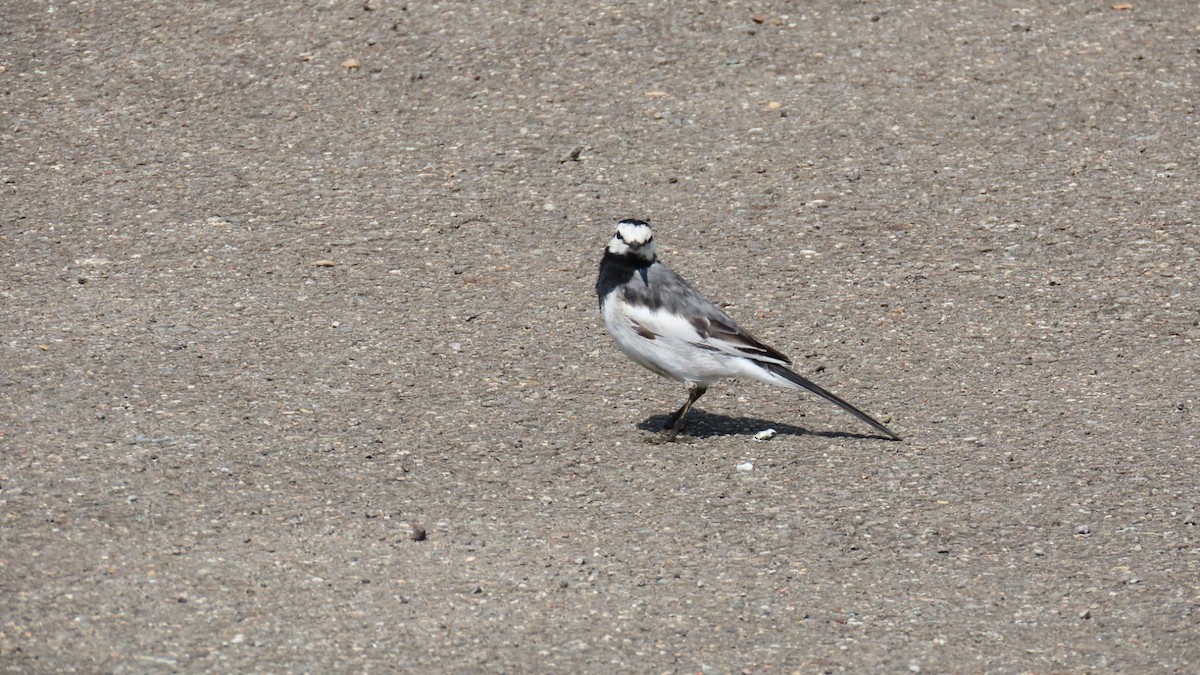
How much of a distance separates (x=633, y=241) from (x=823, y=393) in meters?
1.23

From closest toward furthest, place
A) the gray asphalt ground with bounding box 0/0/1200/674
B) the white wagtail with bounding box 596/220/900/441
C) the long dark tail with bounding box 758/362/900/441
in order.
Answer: the gray asphalt ground with bounding box 0/0/1200/674 < the long dark tail with bounding box 758/362/900/441 < the white wagtail with bounding box 596/220/900/441

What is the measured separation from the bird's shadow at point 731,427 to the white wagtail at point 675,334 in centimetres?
9

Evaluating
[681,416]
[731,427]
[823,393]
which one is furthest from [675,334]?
[823,393]

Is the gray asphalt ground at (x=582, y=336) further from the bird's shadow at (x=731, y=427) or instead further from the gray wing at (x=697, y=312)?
the gray wing at (x=697, y=312)

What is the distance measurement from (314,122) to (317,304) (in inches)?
101

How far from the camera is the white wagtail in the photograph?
282 inches

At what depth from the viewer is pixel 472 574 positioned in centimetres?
592

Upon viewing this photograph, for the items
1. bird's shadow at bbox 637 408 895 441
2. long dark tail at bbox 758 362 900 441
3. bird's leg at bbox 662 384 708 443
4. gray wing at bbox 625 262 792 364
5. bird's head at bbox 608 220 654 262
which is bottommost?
bird's shadow at bbox 637 408 895 441

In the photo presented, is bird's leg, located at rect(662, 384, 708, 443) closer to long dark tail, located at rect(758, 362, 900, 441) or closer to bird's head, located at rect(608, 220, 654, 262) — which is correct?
long dark tail, located at rect(758, 362, 900, 441)

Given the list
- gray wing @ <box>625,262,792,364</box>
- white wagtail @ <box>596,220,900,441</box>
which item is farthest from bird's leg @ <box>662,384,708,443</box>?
gray wing @ <box>625,262,792,364</box>

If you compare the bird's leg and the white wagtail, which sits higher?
the white wagtail

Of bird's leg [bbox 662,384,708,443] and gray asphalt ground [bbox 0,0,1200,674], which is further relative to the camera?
bird's leg [bbox 662,384,708,443]

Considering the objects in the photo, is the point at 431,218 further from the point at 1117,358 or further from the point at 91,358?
the point at 1117,358

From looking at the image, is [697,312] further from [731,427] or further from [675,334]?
[731,427]
